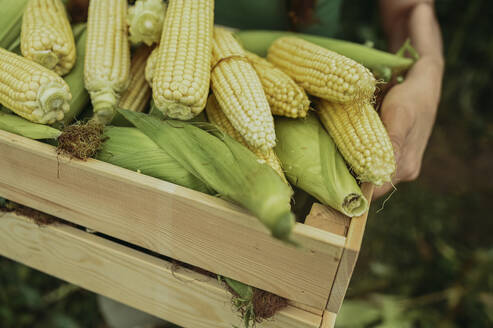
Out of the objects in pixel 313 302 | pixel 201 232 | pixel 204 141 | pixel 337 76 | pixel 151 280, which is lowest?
pixel 151 280

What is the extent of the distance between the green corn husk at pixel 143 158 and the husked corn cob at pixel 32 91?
16 cm

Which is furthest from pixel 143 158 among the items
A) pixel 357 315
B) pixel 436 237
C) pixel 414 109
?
pixel 436 237

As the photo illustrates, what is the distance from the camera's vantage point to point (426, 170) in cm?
297

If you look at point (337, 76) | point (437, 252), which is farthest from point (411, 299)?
point (337, 76)

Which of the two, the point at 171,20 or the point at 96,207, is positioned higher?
the point at 171,20

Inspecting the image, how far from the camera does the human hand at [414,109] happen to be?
1.14 meters

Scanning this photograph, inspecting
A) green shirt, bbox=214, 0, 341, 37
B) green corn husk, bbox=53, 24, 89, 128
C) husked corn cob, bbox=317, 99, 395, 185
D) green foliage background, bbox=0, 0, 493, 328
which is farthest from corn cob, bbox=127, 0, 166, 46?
green foliage background, bbox=0, 0, 493, 328

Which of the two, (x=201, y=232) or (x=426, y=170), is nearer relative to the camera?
(x=201, y=232)

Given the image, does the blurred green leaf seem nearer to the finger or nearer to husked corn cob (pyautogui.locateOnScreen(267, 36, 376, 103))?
the finger

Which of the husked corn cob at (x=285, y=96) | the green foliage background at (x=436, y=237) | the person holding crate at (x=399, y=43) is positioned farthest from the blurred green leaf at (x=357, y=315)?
the husked corn cob at (x=285, y=96)

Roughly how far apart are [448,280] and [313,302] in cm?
154

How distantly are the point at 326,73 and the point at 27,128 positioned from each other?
0.75m

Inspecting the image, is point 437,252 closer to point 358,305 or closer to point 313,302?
point 358,305

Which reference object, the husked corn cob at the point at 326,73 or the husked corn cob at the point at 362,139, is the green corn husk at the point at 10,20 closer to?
the husked corn cob at the point at 326,73
